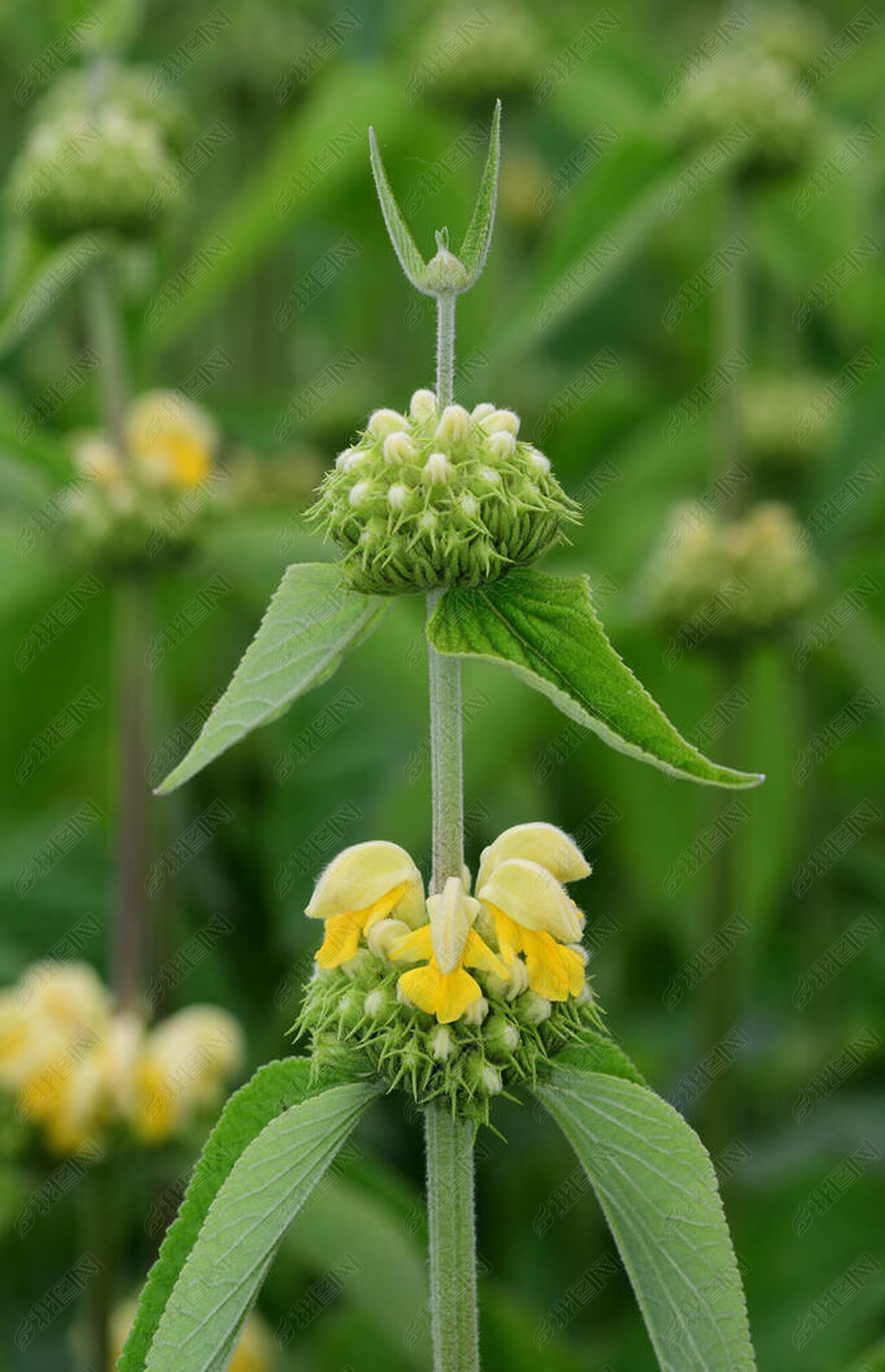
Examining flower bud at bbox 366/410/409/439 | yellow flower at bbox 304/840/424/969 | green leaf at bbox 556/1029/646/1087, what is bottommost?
green leaf at bbox 556/1029/646/1087

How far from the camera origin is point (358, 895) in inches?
27.2

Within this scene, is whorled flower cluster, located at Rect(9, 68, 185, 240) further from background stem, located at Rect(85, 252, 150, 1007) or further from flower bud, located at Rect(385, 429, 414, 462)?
flower bud, located at Rect(385, 429, 414, 462)

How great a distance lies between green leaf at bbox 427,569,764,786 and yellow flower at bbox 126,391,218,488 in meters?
0.86

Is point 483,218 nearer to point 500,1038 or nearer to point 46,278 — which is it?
point 500,1038

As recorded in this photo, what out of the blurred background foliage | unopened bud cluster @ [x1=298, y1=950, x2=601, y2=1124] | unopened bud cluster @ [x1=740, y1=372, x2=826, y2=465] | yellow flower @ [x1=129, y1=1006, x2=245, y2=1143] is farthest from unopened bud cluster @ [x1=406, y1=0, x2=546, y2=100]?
Answer: unopened bud cluster @ [x1=298, y1=950, x2=601, y2=1124]

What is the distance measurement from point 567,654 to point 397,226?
163 millimetres

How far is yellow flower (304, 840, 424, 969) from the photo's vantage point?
2.25 feet

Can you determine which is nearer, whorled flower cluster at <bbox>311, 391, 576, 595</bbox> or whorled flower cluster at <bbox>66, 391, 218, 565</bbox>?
whorled flower cluster at <bbox>311, 391, 576, 595</bbox>

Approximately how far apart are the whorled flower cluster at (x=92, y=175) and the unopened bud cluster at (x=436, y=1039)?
871mm

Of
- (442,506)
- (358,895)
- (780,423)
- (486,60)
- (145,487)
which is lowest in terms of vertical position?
(358,895)

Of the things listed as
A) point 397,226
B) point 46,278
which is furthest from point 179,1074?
point 397,226

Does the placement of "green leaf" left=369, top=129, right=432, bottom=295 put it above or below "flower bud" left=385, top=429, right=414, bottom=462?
above

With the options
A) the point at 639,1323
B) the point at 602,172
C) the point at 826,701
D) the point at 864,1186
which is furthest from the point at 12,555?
the point at 826,701

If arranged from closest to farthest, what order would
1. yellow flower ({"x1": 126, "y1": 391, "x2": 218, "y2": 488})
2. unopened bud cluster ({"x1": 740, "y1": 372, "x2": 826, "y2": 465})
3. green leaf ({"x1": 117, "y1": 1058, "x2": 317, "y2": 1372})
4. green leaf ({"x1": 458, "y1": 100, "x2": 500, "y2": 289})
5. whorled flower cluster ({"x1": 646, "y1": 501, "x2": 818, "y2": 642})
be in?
green leaf ({"x1": 458, "y1": 100, "x2": 500, "y2": 289}) → green leaf ({"x1": 117, "y1": 1058, "x2": 317, "y2": 1372}) → yellow flower ({"x1": 126, "y1": 391, "x2": 218, "y2": 488}) → whorled flower cluster ({"x1": 646, "y1": 501, "x2": 818, "y2": 642}) → unopened bud cluster ({"x1": 740, "y1": 372, "x2": 826, "y2": 465})
